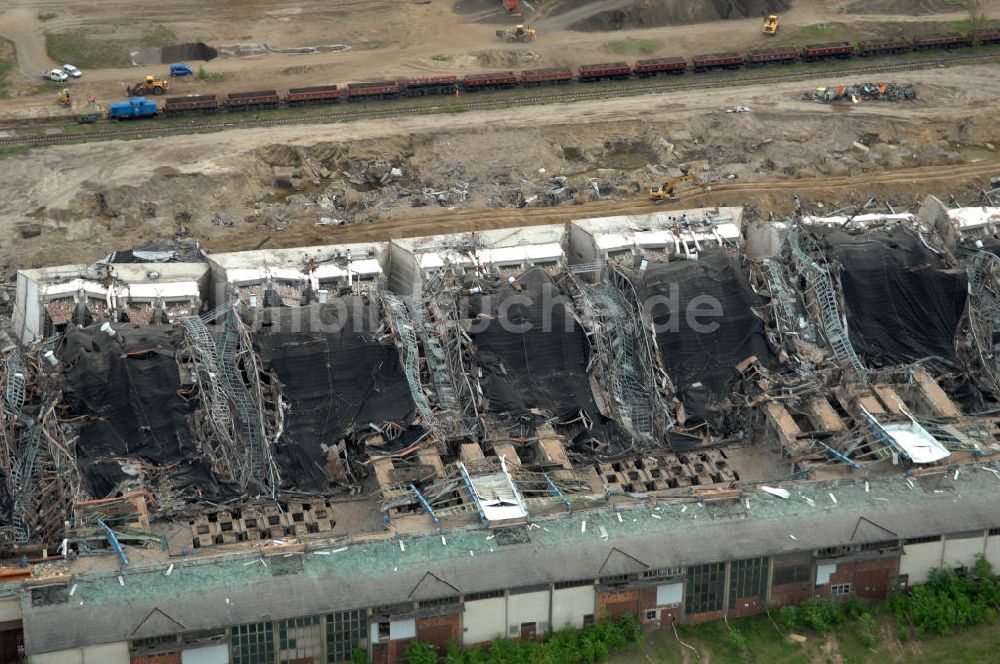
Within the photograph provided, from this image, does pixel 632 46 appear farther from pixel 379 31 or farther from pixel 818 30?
pixel 379 31

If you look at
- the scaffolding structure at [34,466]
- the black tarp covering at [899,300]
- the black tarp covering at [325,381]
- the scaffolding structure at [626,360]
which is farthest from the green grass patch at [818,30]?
the scaffolding structure at [34,466]

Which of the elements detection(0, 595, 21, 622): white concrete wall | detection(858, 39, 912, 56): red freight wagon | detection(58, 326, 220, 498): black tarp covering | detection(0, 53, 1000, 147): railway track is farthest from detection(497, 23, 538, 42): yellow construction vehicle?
detection(0, 595, 21, 622): white concrete wall

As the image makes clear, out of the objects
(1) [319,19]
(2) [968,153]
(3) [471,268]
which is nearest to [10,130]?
(1) [319,19]

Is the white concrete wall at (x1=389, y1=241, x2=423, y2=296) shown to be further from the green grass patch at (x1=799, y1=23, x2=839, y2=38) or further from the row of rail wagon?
the green grass patch at (x1=799, y1=23, x2=839, y2=38)

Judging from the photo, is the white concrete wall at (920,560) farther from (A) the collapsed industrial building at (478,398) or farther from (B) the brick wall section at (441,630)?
(B) the brick wall section at (441,630)

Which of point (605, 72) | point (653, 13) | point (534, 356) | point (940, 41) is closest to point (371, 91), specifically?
point (605, 72)
